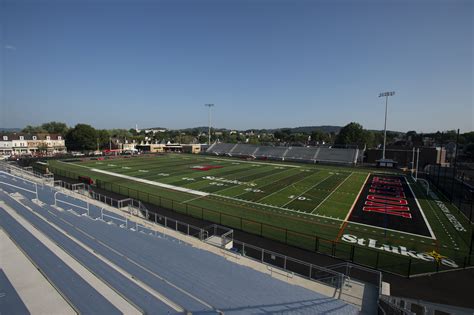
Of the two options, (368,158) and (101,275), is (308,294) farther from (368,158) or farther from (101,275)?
(368,158)

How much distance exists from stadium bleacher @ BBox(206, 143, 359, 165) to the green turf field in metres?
18.3

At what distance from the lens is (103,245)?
8922 millimetres

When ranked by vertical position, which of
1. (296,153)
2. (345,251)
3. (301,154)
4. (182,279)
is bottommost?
(345,251)

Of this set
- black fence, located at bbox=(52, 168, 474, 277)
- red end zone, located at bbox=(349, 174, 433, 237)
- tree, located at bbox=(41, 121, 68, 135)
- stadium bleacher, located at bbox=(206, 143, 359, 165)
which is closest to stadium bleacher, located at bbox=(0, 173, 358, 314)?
black fence, located at bbox=(52, 168, 474, 277)

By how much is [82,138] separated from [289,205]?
7436 cm

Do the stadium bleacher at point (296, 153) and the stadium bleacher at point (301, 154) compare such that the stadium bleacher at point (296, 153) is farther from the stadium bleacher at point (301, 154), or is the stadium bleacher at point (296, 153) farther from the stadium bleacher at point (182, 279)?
the stadium bleacher at point (182, 279)

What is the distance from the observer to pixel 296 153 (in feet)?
217

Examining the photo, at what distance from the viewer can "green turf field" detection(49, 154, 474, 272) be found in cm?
1602

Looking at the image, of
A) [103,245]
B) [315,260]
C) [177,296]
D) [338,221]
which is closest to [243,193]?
[338,221]

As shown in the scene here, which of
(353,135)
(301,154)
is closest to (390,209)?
(301,154)

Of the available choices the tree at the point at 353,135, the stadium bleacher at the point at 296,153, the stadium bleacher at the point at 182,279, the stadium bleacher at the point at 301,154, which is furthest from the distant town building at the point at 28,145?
the tree at the point at 353,135

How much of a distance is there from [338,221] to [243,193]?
441 inches

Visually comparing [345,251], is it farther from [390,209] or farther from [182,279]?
[390,209]

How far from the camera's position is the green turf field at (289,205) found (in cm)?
1602
